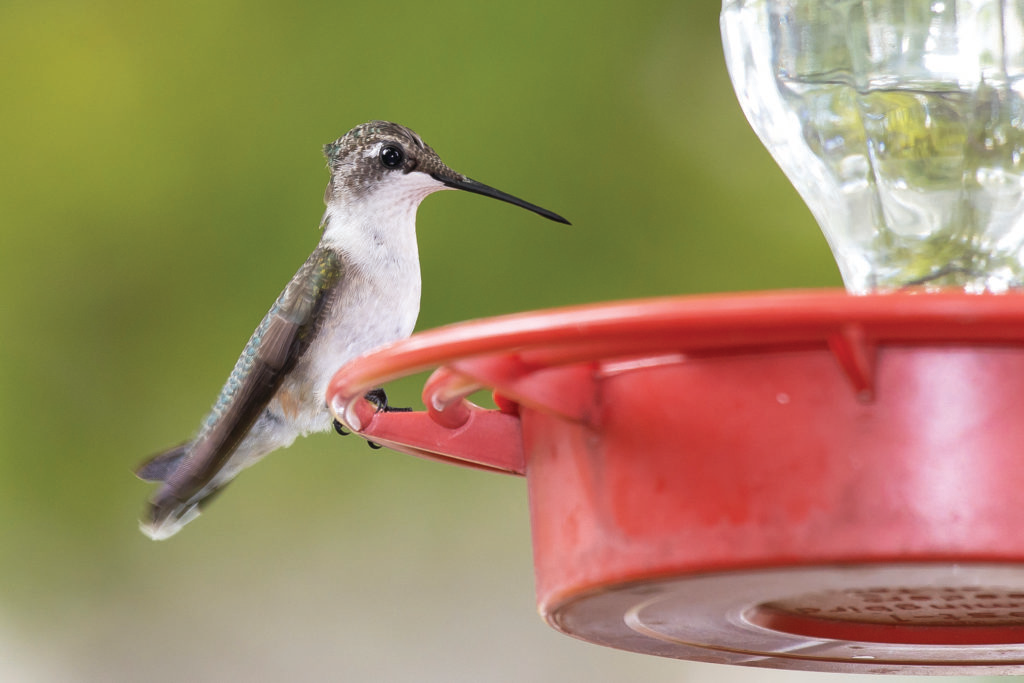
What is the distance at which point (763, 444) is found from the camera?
1506 mm

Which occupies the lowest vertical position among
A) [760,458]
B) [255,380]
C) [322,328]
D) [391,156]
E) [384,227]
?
[760,458]

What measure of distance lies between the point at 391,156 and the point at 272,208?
3.17 ft

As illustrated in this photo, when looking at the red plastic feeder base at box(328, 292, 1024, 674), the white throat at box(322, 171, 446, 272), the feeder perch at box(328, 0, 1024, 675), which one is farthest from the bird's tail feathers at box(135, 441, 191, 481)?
the red plastic feeder base at box(328, 292, 1024, 674)

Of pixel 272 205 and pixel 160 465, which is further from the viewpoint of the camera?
pixel 272 205

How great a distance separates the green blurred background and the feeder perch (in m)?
2.42

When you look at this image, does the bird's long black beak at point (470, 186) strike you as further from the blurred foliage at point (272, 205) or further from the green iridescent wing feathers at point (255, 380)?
the blurred foliage at point (272, 205)

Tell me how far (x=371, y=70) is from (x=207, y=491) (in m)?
1.70

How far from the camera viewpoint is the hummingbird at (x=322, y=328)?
2.90m

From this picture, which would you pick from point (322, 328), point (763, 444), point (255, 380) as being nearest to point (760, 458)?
point (763, 444)

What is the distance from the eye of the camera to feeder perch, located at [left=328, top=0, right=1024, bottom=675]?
1.37 metres

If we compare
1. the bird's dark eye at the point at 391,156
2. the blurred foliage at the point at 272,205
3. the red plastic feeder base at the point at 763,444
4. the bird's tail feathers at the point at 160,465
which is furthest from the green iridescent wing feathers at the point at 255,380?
the red plastic feeder base at the point at 763,444

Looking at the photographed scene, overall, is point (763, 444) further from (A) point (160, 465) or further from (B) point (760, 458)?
(A) point (160, 465)

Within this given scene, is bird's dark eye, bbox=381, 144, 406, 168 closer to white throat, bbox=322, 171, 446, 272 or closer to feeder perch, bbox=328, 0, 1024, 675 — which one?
white throat, bbox=322, 171, 446, 272

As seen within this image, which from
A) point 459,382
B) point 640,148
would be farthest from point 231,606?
point 459,382
